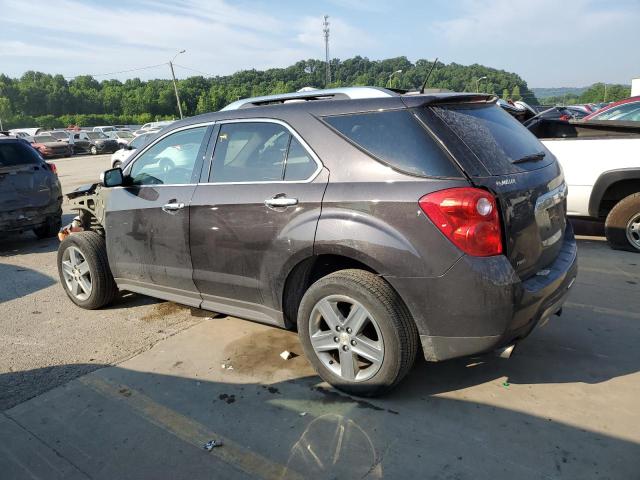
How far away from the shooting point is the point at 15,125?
7881cm

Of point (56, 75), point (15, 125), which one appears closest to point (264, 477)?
point (15, 125)

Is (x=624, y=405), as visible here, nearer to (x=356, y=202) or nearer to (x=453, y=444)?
(x=453, y=444)

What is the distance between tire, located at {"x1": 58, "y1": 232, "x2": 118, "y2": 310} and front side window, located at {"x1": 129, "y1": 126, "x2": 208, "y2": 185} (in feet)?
2.77

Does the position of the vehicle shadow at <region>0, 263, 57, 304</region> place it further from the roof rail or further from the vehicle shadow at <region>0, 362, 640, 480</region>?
the roof rail

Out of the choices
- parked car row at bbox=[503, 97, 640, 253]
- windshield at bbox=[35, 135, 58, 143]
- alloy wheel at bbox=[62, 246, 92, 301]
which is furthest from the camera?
windshield at bbox=[35, 135, 58, 143]

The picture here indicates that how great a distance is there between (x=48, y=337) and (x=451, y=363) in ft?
10.8

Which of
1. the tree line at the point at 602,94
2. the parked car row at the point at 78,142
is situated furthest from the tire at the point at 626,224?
the tree line at the point at 602,94

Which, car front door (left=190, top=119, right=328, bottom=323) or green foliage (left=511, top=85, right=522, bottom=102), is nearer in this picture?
car front door (left=190, top=119, right=328, bottom=323)

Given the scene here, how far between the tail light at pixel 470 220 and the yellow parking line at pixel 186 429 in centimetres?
Result: 143

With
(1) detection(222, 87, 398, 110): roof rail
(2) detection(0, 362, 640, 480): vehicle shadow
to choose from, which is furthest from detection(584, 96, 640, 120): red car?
(2) detection(0, 362, 640, 480): vehicle shadow

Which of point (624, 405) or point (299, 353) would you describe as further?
point (299, 353)

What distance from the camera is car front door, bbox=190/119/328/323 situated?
123 inches

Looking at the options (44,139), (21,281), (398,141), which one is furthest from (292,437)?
(44,139)

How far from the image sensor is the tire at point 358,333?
9.22 feet
